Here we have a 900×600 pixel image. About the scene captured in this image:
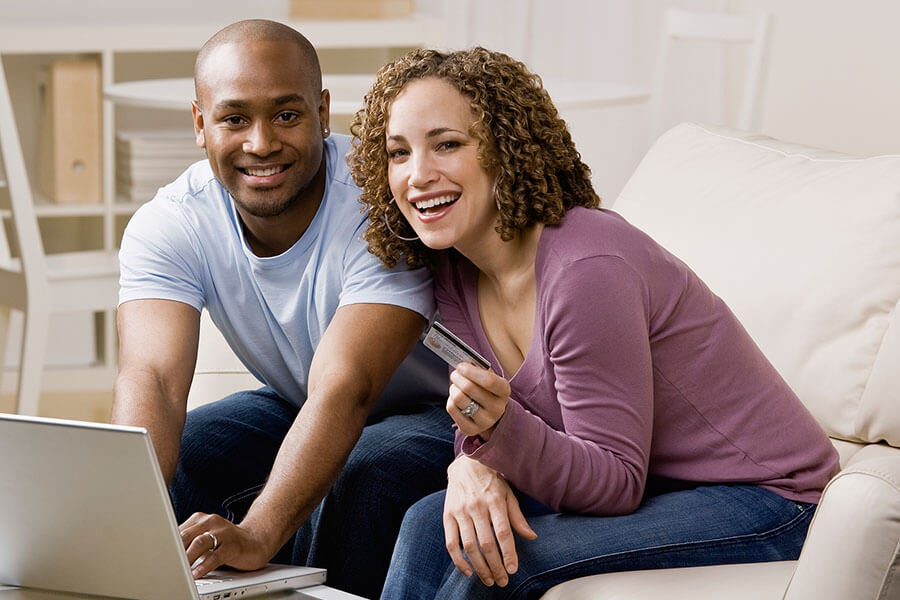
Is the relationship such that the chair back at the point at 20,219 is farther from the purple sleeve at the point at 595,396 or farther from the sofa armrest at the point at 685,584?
the sofa armrest at the point at 685,584

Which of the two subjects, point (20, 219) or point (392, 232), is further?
point (20, 219)

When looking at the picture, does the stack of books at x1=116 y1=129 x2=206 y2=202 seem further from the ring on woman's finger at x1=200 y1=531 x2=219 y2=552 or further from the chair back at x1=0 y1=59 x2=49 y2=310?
the ring on woman's finger at x1=200 y1=531 x2=219 y2=552

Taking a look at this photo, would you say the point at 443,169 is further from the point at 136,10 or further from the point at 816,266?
the point at 136,10

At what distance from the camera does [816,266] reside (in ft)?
5.38

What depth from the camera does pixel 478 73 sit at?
1.48 metres

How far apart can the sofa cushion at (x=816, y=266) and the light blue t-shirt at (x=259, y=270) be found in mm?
433

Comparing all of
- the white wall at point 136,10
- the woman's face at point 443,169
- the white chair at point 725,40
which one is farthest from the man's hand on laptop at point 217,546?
the white wall at point 136,10

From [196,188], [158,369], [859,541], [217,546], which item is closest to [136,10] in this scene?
[196,188]

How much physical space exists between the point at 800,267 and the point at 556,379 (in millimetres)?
451

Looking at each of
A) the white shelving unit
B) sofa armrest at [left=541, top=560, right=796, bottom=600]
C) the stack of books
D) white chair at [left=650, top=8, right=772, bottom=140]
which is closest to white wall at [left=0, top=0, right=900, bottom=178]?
the white shelving unit

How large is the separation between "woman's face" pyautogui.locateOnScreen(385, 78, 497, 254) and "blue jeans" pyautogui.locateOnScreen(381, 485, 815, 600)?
321mm

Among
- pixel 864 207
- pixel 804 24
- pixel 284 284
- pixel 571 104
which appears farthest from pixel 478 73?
pixel 804 24

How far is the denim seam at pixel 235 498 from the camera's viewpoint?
1814 mm

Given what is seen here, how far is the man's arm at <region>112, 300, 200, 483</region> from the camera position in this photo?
1.53m
